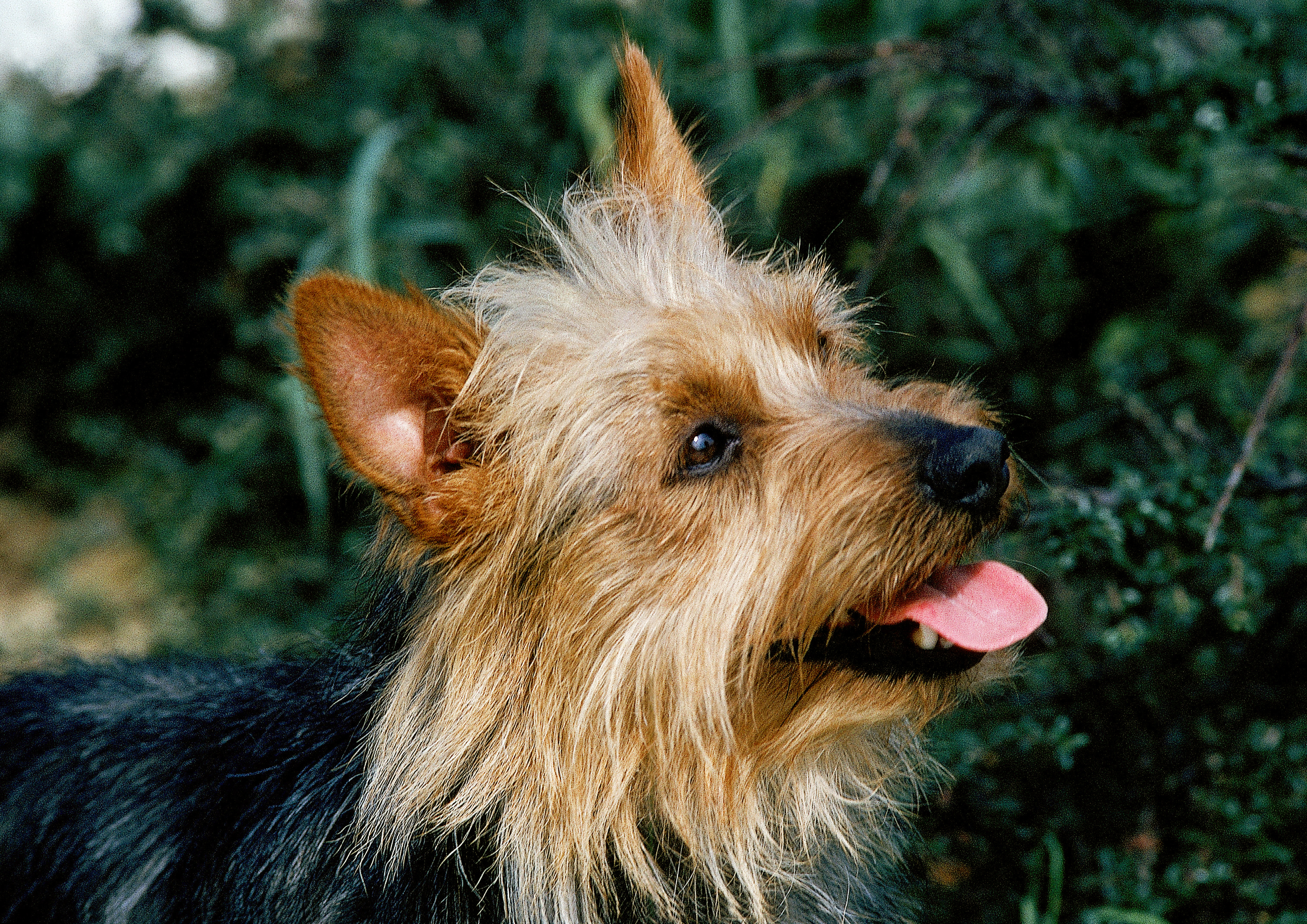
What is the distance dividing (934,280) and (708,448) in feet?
11.7

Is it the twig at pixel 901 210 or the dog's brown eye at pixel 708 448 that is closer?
the dog's brown eye at pixel 708 448

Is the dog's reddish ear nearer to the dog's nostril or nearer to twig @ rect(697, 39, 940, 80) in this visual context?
the dog's nostril

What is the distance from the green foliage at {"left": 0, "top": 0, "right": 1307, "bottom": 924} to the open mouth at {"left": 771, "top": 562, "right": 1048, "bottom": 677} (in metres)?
0.61

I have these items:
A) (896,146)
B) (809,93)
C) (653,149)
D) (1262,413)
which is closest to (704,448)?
(653,149)

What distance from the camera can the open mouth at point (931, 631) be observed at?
2166 mm

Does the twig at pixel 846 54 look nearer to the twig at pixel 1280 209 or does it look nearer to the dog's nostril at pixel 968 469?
the twig at pixel 1280 209

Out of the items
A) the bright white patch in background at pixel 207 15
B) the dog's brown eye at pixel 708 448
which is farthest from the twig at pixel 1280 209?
the bright white patch in background at pixel 207 15

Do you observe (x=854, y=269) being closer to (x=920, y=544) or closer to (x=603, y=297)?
(x=603, y=297)

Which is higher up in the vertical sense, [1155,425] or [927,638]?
[927,638]

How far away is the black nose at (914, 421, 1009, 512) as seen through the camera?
82.0 inches

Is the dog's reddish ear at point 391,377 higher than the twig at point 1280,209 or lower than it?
higher

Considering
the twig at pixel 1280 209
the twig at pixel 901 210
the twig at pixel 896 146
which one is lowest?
the twig at pixel 1280 209

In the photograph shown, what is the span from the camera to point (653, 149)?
2893mm

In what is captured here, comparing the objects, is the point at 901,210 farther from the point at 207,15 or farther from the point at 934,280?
the point at 207,15
